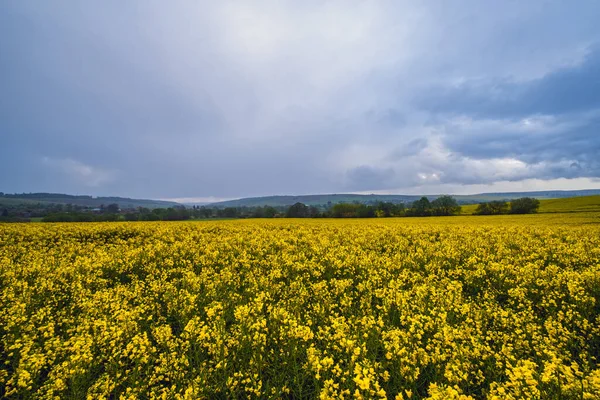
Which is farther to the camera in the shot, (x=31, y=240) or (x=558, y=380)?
(x=31, y=240)

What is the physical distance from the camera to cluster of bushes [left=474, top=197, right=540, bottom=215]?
68.4m

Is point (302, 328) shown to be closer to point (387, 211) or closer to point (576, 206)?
point (387, 211)

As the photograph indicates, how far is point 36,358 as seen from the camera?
16.3ft

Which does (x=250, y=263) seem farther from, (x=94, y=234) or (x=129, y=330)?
(x=94, y=234)

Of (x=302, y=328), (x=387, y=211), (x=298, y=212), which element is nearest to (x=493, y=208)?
(x=387, y=211)

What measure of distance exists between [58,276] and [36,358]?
685 centimetres

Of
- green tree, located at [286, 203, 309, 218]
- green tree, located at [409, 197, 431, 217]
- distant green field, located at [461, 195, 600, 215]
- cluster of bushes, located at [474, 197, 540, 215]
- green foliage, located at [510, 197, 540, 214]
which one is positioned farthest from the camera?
green tree, located at [286, 203, 309, 218]

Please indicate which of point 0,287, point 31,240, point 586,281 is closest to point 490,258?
point 586,281

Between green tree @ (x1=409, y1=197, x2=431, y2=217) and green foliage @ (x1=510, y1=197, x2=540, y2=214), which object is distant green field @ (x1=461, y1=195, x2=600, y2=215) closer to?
green foliage @ (x1=510, y1=197, x2=540, y2=214)

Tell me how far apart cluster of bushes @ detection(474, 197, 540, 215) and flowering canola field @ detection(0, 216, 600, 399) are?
69.8 m

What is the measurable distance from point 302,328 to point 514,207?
3413 inches

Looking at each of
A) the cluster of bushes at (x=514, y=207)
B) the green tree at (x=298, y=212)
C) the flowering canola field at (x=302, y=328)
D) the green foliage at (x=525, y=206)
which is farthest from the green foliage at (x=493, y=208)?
the flowering canola field at (x=302, y=328)

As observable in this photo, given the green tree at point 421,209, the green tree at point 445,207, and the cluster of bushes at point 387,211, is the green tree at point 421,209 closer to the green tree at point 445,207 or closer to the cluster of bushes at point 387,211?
the cluster of bushes at point 387,211

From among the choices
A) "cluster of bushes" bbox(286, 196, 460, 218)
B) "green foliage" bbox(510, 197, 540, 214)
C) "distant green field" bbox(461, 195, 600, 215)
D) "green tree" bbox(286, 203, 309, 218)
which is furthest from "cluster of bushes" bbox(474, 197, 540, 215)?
"green tree" bbox(286, 203, 309, 218)
